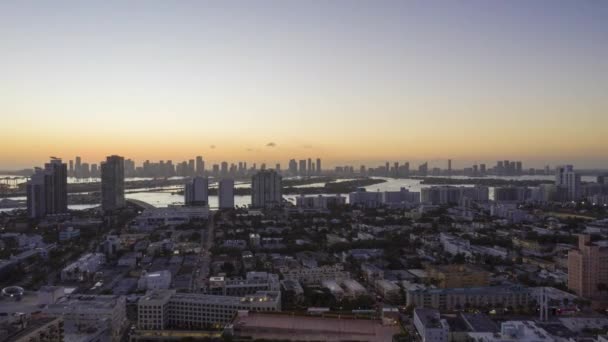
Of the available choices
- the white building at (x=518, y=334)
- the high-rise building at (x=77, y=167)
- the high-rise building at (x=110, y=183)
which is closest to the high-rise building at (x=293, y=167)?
the high-rise building at (x=77, y=167)

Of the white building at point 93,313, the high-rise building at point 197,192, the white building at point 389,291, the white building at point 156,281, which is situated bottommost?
the white building at point 389,291

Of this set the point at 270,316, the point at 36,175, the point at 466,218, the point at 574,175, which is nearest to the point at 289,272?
the point at 270,316

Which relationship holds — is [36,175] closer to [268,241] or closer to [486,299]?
[268,241]

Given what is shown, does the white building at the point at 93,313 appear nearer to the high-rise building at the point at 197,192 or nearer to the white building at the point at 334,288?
the white building at the point at 334,288

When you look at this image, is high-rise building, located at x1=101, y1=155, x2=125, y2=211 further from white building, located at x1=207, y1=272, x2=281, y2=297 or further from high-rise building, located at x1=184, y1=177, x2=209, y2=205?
white building, located at x1=207, y1=272, x2=281, y2=297

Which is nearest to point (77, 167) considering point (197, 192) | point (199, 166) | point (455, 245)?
point (199, 166)

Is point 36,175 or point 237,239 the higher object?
point 36,175
